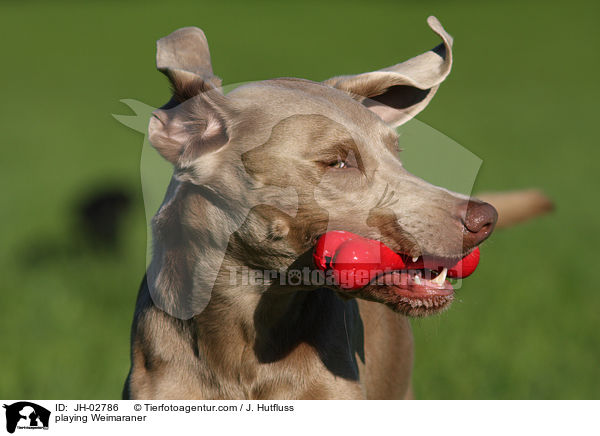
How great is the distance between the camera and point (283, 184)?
2963 mm

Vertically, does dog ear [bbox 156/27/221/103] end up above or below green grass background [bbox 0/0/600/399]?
above

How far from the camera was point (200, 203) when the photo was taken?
3.13 meters

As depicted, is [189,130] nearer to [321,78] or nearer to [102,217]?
[102,217]

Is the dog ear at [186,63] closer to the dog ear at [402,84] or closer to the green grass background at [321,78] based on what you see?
the green grass background at [321,78]

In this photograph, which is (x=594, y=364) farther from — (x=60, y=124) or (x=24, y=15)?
(x=24, y=15)

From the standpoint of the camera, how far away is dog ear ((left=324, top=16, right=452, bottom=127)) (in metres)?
3.48

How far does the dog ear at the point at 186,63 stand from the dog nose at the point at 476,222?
43.8 inches

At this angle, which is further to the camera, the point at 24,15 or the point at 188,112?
the point at 24,15

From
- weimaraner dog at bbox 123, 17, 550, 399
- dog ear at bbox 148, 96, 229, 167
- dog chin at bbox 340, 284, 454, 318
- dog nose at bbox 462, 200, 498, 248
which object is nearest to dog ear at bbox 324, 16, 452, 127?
weimaraner dog at bbox 123, 17, 550, 399

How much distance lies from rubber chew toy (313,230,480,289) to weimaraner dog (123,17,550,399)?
50 millimetres

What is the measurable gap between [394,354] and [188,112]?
5.59 ft
